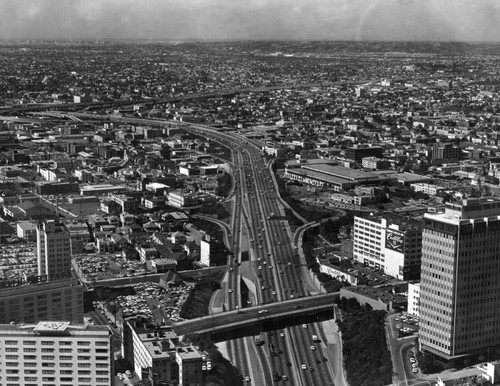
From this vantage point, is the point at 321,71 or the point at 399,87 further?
the point at 321,71

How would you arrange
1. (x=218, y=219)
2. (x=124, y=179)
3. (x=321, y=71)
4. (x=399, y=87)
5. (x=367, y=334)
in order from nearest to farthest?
(x=367, y=334)
(x=218, y=219)
(x=124, y=179)
(x=399, y=87)
(x=321, y=71)

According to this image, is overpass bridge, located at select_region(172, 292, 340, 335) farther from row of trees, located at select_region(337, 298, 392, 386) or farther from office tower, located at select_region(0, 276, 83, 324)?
office tower, located at select_region(0, 276, 83, 324)

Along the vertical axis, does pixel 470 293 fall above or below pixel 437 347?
above

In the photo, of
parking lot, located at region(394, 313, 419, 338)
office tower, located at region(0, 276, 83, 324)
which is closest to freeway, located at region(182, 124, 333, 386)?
parking lot, located at region(394, 313, 419, 338)

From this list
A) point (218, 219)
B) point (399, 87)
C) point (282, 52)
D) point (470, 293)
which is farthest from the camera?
point (399, 87)

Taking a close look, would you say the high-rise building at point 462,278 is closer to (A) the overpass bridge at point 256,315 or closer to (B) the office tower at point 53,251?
(A) the overpass bridge at point 256,315

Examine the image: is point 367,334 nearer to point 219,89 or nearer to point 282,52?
point 282,52

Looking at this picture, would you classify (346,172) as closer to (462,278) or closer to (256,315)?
(256,315)

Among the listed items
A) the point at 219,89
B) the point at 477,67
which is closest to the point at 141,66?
the point at 219,89
